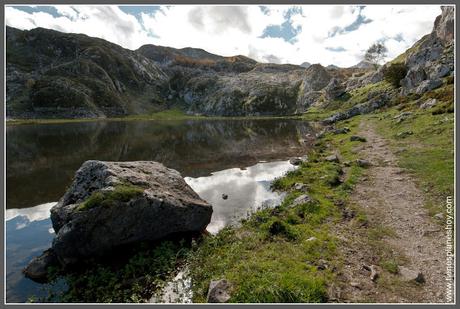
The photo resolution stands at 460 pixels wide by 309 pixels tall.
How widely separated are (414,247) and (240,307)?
10.0 meters

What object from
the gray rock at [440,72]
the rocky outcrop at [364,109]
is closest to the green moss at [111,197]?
the rocky outcrop at [364,109]

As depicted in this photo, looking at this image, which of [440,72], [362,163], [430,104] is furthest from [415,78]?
[362,163]

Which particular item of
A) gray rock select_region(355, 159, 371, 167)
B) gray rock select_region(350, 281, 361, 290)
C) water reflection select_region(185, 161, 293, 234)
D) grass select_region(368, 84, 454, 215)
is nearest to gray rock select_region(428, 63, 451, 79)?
grass select_region(368, 84, 454, 215)

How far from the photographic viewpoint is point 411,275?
43.0ft

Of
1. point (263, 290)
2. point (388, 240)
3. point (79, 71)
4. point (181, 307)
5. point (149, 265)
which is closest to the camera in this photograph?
point (181, 307)

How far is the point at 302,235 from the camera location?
17297 millimetres

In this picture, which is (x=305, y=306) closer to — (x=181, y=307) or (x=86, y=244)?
(x=181, y=307)

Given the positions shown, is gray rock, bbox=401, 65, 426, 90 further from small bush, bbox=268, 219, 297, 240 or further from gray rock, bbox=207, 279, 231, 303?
gray rock, bbox=207, 279, 231, 303

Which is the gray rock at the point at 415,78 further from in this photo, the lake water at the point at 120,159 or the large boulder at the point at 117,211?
the large boulder at the point at 117,211

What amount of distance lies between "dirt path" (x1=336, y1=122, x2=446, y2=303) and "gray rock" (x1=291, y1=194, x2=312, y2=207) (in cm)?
330

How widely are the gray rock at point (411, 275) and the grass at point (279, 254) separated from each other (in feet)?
8.51

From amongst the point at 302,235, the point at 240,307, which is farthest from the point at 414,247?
the point at 240,307

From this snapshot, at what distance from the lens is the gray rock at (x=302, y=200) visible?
21.9 meters

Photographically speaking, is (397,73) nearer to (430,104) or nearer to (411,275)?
(430,104)
